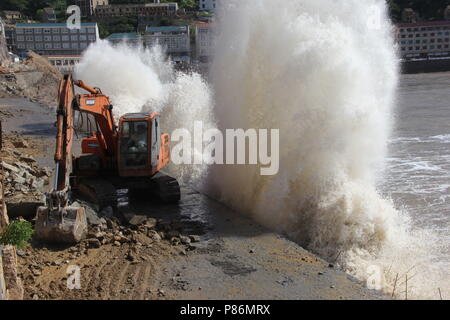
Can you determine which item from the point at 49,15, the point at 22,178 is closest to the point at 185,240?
the point at 22,178

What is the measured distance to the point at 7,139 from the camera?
20.5 meters

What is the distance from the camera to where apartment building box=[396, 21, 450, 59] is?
95000 millimetres

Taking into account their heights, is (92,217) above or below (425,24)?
below

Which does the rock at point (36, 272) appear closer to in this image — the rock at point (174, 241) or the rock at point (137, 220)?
the rock at point (174, 241)

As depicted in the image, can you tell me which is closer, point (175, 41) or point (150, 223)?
point (150, 223)

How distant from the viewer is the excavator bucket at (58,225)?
9.20 m

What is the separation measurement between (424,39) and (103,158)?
94910mm

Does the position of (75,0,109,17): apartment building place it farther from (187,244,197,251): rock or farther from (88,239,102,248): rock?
(187,244,197,251): rock

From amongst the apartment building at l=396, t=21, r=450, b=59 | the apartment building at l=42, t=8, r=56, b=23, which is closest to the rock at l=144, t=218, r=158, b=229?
the apartment building at l=396, t=21, r=450, b=59

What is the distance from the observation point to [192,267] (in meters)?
8.72

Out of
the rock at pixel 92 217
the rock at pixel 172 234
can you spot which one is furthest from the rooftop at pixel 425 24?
the rock at pixel 92 217

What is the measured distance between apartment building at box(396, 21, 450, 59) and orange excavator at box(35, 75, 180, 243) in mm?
91717

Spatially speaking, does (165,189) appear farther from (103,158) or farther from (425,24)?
(425,24)

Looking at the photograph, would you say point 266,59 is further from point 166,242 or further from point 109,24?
point 109,24
